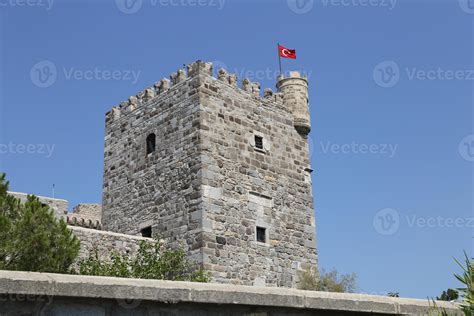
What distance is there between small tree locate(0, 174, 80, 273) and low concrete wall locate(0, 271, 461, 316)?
6118 millimetres

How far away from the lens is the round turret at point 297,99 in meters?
20.3

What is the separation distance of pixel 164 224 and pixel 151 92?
4.75 metres

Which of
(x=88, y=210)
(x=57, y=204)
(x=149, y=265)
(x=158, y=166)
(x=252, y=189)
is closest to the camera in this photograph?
(x=149, y=265)

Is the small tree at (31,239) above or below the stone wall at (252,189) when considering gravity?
below

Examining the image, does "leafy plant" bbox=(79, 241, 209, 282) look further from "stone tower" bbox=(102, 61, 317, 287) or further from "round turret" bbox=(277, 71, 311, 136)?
"round turret" bbox=(277, 71, 311, 136)

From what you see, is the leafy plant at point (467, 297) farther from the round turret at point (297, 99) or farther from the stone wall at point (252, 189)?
the round turret at point (297, 99)

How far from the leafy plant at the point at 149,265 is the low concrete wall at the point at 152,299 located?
9482 mm

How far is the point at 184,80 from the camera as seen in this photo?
1809 cm

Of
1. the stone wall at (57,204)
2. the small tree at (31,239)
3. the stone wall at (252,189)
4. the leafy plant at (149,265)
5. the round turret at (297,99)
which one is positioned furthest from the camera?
the round turret at (297,99)

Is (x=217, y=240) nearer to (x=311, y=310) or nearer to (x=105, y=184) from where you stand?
(x=105, y=184)

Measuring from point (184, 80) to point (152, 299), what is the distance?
14074 millimetres

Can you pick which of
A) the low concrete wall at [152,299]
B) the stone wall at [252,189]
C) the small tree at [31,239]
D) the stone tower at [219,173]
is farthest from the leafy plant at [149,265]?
the low concrete wall at [152,299]

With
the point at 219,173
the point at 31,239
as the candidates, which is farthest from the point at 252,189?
the point at 31,239

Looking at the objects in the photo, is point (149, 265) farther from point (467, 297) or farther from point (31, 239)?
point (467, 297)
